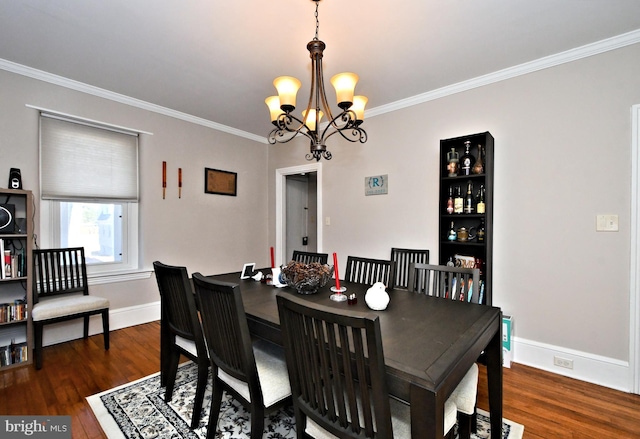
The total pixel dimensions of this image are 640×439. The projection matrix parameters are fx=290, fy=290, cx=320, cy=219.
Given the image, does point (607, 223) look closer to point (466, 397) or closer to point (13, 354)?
point (466, 397)

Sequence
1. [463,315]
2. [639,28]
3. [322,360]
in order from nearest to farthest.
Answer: [322,360], [463,315], [639,28]

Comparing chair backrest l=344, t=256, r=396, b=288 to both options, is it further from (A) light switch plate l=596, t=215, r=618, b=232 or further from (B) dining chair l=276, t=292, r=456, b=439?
(A) light switch plate l=596, t=215, r=618, b=232

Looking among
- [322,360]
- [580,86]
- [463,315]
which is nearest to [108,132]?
[322,360]

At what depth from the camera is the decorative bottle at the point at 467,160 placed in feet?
8.50

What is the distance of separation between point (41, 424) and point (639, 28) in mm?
4546

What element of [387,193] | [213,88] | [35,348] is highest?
[213,88]

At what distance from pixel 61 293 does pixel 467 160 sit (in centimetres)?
394

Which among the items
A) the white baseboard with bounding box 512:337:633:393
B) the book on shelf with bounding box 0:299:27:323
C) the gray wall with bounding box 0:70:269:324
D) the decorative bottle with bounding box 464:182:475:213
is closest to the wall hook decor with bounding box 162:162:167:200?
the gray wall with bounding box 0:70:269:324

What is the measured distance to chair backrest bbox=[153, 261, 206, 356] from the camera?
5.19ft

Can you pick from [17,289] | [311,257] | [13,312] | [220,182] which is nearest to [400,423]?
[311,257]

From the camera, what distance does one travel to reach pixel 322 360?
1.01 m

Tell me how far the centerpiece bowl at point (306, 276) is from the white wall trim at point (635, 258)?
217 centimetres

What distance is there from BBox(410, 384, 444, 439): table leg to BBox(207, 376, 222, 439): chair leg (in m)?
1.04

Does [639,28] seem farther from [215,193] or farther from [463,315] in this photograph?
[215,193]
